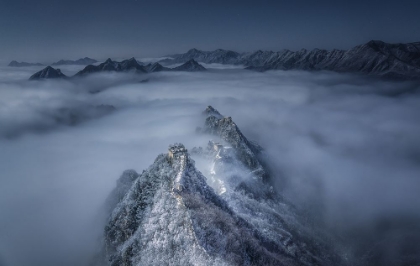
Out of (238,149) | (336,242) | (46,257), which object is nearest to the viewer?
(46,257)

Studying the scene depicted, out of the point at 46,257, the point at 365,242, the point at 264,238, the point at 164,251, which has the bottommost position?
the point at 46,257

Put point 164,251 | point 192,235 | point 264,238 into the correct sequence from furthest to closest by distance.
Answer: point 264,238, point 164,251, point 192,235

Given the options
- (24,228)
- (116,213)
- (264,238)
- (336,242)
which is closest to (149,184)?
(116,213)

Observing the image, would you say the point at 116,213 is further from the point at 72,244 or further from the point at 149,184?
the point at 72,244

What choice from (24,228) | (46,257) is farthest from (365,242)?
(24,228)

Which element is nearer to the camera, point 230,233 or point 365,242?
point 230,233

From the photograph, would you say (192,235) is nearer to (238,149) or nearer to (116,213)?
(116,213)

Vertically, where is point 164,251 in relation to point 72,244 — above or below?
above
